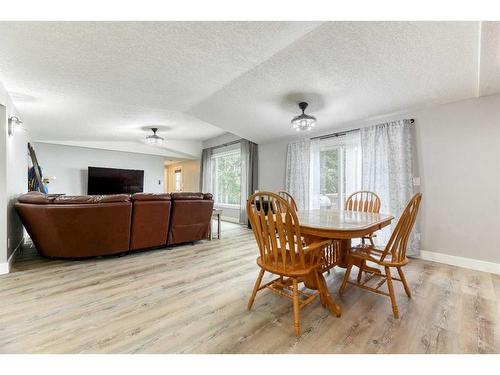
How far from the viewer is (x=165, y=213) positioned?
3.32 metres

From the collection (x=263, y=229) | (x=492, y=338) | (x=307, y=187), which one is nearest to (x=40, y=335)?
(x=263, y=229)

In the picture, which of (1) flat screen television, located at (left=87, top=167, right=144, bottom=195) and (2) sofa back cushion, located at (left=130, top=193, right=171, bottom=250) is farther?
(1) flat screen television, located at (left=87, top=167, right=144, bottom=195)

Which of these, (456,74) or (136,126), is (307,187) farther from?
(136,126)

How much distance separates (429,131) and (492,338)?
2.65 metres

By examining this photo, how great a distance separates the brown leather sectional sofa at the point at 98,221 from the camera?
2.68 metres

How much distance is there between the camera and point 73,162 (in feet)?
19.8

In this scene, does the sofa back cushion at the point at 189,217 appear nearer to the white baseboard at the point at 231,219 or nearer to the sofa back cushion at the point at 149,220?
the sofa back cushion at the point at 149,220

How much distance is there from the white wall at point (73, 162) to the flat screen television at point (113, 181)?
203mm

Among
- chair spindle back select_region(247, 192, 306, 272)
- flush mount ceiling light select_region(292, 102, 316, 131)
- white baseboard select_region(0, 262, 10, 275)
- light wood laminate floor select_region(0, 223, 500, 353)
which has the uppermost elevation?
flush mount ceiling light select_region(292, 102, 316, 131)

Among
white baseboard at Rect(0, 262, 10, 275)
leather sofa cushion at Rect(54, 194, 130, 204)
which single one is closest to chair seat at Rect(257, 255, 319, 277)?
leather sofa cushion at Rect(54, 194, 130, 204)

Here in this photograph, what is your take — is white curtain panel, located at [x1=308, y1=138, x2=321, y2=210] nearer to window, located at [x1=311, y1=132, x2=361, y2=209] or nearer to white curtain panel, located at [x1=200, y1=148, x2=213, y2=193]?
window, located at [x1=311, y1=132, x2=361, y2=209]

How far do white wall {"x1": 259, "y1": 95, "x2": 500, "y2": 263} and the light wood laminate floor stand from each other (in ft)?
1.51

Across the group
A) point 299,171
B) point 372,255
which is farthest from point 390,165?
point 372,255

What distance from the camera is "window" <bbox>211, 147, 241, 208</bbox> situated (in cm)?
671
